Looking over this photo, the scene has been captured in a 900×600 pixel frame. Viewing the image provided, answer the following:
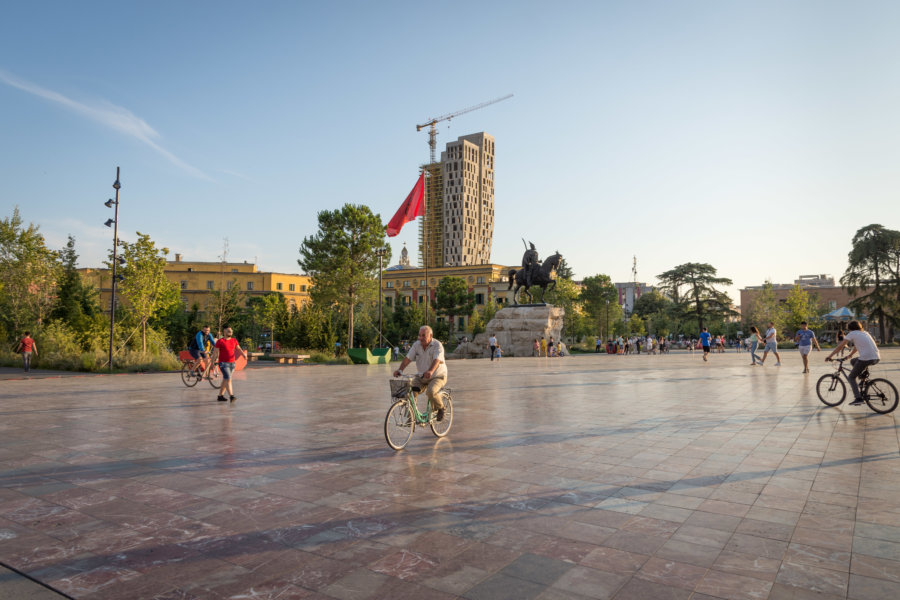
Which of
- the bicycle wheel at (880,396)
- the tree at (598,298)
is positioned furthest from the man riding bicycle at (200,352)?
the tree at (598,298)

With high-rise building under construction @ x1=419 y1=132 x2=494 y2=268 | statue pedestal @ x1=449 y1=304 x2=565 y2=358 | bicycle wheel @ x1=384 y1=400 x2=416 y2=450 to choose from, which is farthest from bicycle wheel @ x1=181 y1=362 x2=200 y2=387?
high-rise building under construction @ x1=419 y1=132 x2=494 y2=268

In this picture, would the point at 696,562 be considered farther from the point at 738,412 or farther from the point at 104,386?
the point at 104,386

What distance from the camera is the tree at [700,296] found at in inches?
2869

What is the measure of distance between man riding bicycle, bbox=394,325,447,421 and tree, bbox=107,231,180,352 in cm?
2383

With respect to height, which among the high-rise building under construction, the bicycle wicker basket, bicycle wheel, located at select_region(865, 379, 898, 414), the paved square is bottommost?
the paved square

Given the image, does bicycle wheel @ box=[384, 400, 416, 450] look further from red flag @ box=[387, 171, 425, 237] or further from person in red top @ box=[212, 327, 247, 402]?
red flag @ box=[387, 171, 425, 237]

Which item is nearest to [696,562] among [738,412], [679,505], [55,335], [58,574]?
[679,505]

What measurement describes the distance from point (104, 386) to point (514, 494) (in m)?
15.0

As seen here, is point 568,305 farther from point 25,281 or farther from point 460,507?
point 460,507

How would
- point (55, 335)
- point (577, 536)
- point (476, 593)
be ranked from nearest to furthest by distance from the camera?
1. point (476, 593)
2. point (577, 536)
3. point (55, 335)

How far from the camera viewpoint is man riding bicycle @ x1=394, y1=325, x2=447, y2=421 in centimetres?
731

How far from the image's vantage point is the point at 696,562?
368cm

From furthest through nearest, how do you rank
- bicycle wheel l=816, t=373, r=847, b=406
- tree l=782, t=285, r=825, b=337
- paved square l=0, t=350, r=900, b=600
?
tree l=782, t=285, r=825, b=337
bicycle wheel l=816, t=373, r=847, b=406
paved square l=0, t=350, r=900, b=600

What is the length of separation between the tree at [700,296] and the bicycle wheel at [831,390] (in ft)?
219
